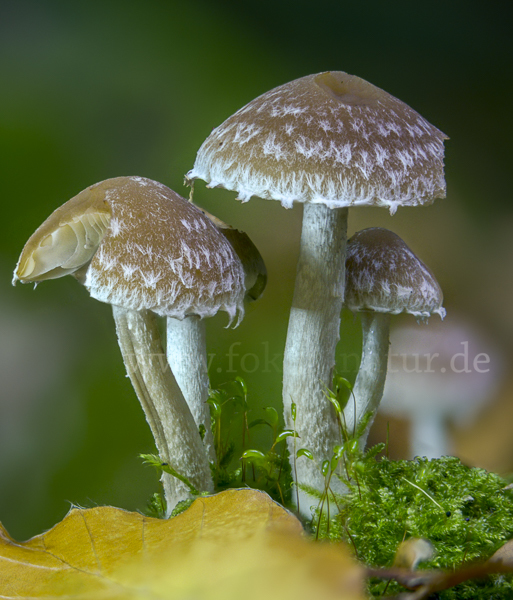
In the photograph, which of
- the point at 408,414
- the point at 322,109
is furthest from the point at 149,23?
the point at 408,414

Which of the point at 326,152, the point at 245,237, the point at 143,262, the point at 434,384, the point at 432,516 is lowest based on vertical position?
the point at 432,516

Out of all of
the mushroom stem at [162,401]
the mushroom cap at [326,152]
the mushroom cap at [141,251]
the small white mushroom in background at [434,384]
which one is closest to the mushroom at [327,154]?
the mushroom cap at [326,152]

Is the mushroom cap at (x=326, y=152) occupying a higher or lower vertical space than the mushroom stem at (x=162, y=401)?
higher

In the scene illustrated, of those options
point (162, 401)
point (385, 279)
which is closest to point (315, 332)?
point (385, 279)

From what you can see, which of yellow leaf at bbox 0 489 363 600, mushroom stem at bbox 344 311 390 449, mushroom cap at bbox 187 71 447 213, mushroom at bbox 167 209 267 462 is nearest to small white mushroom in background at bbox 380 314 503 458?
mushroom stem at bbox 344 311 390 449

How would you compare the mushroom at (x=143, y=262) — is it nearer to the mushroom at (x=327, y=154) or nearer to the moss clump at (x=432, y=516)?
the mushroom at (x=327, y=154)

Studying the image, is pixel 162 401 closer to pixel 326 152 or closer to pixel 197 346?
pixel 197 346
